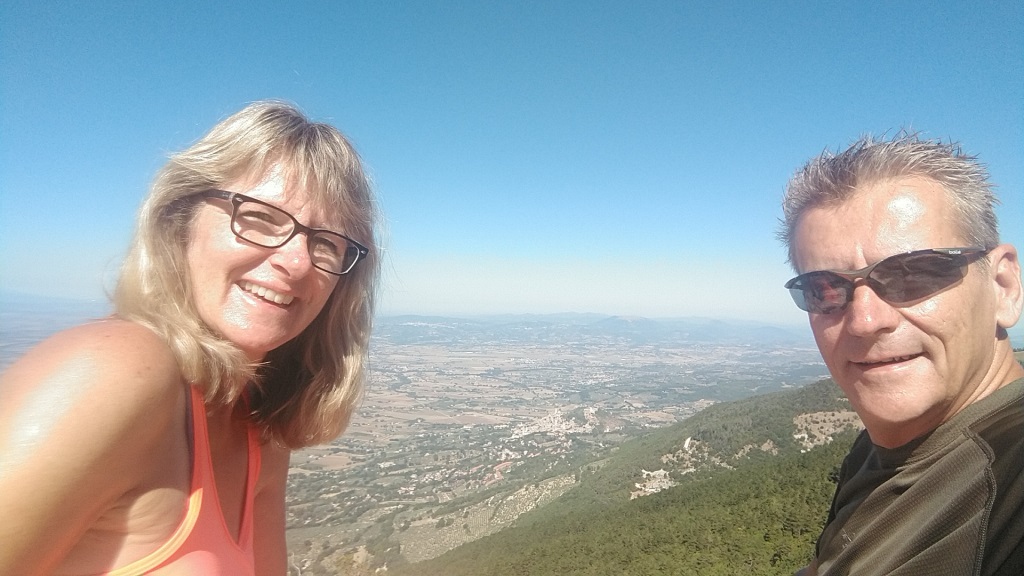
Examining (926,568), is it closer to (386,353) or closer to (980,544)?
A: (980,544)

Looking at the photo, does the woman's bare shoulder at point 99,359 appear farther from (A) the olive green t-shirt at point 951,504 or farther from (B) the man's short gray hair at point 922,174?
(B) the man's short gray hair at point 922,174

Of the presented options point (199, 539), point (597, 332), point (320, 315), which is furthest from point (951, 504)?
point (597, 332)

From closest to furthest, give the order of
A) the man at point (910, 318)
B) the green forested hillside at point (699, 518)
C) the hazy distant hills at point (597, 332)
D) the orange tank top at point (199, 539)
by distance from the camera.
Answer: the orange tank top at point (199, 539) < the man at point (910, 318) < the green forested hillside at point (699, 518) < the hazy distant hills at point (597, 332)

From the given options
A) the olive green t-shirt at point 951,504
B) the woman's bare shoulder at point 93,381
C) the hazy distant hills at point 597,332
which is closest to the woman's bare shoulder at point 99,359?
the woman's bare shoulder at point 93,381

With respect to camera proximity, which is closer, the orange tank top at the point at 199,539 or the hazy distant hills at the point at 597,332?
the orange tank top at the point at 199,539

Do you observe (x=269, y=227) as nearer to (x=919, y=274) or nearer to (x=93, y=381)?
(x=93, y=381)

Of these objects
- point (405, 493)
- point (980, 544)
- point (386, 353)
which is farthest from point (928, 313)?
point (386, 353)

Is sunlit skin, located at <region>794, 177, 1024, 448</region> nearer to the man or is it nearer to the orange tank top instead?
the man
